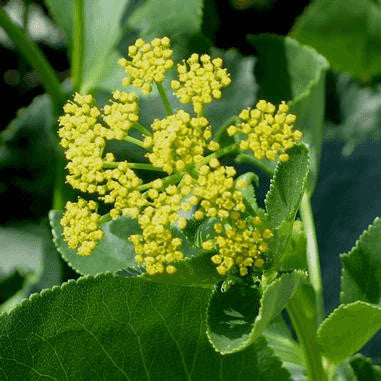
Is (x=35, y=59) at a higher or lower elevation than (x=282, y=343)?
higher

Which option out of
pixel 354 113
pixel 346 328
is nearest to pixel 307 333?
pixel 346 328

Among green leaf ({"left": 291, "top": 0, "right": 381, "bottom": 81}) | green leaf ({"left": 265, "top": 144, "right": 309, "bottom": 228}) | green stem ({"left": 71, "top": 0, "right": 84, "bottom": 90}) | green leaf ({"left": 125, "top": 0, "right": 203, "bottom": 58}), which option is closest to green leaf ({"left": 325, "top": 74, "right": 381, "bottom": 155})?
green leaf ({"left": 291, "top": 0, "right": 381, "bottom": 81})

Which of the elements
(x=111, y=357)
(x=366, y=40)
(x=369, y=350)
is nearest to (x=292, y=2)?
(x=366, y=40)

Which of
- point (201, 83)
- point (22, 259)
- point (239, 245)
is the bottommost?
point (22, 259)

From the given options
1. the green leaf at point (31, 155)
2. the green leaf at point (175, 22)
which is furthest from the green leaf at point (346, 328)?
the green leaf at point (31, 155)

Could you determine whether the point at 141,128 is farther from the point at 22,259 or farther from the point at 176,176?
the point at 22,259

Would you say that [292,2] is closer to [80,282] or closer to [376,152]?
[376,152]

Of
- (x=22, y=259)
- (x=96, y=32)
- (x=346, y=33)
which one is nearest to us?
(x=96, y=32)

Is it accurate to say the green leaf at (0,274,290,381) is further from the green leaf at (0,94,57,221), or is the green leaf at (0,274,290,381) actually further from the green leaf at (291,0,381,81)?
the green leaf at (291,0,381,81)
